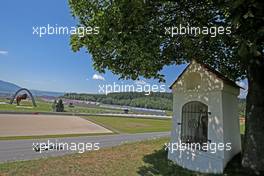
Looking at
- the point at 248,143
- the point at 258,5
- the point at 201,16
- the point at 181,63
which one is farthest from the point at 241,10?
the point at 181,63

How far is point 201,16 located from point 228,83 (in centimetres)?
296

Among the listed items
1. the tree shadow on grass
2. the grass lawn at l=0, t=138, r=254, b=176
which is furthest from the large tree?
the grass lawn at l=0, t=138, r=254, b=176

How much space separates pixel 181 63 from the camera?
16.1m

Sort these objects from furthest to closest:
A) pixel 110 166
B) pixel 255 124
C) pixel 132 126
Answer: pixel 132 126 → pixel 110 166 → pixel 255 124

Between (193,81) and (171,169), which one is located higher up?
(193,81)

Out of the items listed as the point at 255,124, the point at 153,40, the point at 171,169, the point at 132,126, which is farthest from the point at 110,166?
the point at 132,126

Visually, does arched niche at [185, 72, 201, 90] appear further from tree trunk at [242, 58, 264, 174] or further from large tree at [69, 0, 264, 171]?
tree trunk at [242, 58, 264, 174]

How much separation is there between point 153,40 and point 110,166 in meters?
5.67

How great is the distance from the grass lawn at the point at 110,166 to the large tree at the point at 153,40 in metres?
2.19

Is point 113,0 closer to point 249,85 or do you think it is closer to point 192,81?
point 192,81

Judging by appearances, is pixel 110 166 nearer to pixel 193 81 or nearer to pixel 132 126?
pixel 193 81

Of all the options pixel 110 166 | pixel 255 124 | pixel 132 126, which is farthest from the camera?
pixel 132 126

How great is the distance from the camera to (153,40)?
41.3ft

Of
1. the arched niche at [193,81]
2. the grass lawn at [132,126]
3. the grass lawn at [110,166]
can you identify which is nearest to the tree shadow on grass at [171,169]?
the grass lawn at [110,166]
